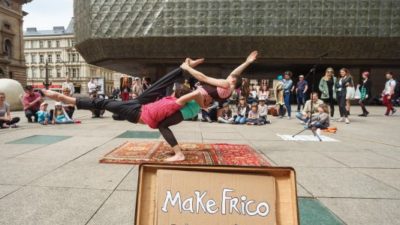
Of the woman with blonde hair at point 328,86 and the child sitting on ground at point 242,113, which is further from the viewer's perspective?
the woman with blonde hair at point 328,86

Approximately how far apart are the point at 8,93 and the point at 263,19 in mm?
20197

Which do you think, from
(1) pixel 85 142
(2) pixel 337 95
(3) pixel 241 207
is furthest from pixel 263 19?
(3) pixel 241 207

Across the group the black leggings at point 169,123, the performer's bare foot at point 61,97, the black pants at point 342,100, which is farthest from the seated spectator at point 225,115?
the performer's bare foot at point 61,97

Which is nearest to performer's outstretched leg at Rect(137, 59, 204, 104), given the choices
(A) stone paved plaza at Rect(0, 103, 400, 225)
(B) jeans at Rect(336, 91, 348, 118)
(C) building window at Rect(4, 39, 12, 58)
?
(A) stone paved plaza at Rect(0, 103, 400, 225)

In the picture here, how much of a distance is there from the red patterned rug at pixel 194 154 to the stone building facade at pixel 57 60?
94.6 m

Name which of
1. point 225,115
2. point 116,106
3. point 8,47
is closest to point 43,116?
point 225,115

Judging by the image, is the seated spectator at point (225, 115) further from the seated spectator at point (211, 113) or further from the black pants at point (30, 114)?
the black pants at point (30, 114)

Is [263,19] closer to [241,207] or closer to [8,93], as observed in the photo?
[8,93]

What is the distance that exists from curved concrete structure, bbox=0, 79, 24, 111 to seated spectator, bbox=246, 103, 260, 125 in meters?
12.6

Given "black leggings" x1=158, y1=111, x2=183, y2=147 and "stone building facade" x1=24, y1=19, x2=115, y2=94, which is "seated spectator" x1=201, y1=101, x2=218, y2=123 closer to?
"black leggings" x1=158, y1=111, x2=183, y2=147

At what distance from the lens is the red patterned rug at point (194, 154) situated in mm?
5133

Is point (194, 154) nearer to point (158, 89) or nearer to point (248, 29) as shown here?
point (158, 89)

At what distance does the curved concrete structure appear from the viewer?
57.3 ft

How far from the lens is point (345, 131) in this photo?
10.0m
